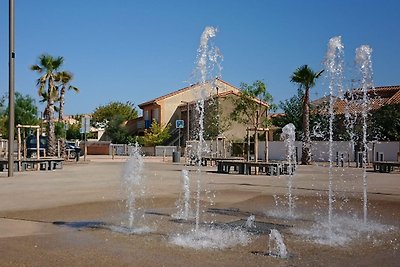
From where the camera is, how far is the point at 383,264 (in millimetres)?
5254

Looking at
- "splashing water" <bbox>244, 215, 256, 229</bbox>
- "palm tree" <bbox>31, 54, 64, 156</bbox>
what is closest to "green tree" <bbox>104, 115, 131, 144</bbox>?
"palm tree" <bbox>31, 54, 64, 156</bbox>

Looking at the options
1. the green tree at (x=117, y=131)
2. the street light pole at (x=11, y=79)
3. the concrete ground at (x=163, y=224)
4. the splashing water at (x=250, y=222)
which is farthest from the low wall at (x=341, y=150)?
the green tree at (x=117, y=131)

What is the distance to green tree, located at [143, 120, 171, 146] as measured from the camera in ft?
181

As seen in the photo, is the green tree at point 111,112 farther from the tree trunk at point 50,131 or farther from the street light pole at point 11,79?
the street light pole at point 11,79

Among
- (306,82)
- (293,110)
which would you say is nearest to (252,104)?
(293,110)

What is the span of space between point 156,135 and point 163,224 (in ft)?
157

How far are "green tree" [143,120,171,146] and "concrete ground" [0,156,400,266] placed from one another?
40817mm

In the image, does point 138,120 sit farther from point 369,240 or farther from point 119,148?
point 369,240

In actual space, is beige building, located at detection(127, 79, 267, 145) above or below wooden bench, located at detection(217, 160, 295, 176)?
above

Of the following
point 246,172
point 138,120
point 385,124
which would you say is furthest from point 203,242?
point 138,120

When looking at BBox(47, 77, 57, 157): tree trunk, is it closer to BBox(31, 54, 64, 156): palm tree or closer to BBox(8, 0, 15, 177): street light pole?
BBox(31, 54, 64, 156): palm tree

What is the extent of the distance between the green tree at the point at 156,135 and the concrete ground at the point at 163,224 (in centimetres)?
4082

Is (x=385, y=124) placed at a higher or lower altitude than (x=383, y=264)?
higher

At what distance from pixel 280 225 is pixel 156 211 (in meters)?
2.58
